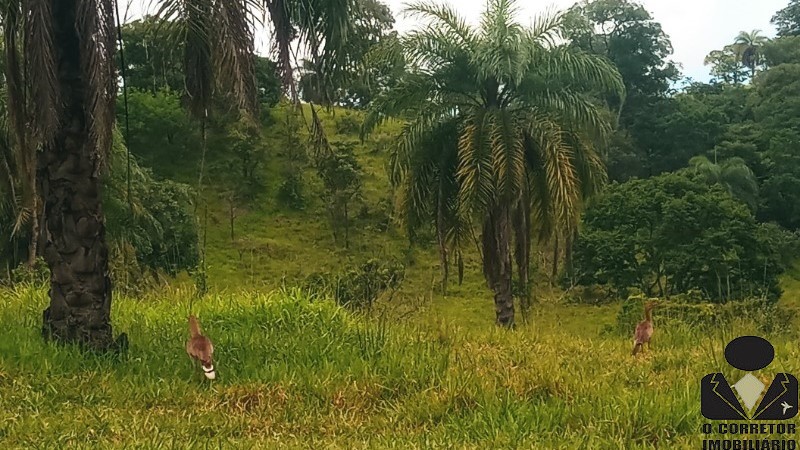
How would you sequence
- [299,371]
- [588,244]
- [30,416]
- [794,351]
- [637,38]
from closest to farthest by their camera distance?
1. [30,416]
2. [299,371]
3. [794,351]
4. [588,244]
5. [637,38]

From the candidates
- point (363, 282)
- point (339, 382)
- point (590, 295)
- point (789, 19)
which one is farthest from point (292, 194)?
point (789, 19)

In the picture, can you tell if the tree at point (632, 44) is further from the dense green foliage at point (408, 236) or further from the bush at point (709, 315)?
the bush at point (709, 315)

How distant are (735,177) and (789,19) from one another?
26.3 metres

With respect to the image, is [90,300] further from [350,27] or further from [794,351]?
[794,351]

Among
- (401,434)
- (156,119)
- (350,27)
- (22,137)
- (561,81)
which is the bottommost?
(401,434)

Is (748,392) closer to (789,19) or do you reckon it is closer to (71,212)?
(71,212)

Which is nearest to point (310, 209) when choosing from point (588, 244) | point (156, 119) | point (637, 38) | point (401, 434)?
point (156, 119)

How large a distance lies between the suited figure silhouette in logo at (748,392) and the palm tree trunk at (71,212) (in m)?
4.23

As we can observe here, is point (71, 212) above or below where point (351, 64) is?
below

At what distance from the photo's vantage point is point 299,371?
5410mm

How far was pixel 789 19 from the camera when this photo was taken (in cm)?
5188

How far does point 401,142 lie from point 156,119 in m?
21.5

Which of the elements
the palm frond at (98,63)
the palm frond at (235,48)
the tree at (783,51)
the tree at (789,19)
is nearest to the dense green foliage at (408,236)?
the palm frond at (235,48)

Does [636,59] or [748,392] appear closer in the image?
[748,392]
